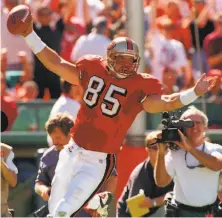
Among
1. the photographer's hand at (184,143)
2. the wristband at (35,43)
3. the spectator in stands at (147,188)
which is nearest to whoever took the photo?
the wristband at (35,43)

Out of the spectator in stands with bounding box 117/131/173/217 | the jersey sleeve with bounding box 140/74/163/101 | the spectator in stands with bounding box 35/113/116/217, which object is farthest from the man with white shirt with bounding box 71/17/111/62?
the jersey sleeve with bounding box 140/74/163/101

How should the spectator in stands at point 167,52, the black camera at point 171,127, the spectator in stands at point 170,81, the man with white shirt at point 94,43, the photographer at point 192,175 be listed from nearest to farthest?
the black camera at point 171,127 < the photographer at point 192,175 < the spectator in stands at point 170,81 < the man with white shirt at point 94,43 < the spectator in stands at point 167,52

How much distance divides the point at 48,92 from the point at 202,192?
3.72 metres

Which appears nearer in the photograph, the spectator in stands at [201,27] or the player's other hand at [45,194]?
the player's other hand at [45,194]

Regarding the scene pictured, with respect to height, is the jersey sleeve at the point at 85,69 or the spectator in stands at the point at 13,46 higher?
the jersey sleeve at the point at 85,69

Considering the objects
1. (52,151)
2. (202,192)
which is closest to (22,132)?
(52,151)

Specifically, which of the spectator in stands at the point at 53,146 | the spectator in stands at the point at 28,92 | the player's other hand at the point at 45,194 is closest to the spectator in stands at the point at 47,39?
the spectator in stands at the point at 28,92

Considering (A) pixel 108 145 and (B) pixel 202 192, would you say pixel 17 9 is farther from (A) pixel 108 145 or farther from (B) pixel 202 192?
(B) pixel 202 192

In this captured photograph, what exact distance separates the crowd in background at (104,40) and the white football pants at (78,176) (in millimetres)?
3635

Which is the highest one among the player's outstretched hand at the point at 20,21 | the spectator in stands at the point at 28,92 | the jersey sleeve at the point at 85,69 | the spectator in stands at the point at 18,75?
the player's outstretched hand at the point at 20,21

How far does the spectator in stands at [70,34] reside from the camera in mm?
12008

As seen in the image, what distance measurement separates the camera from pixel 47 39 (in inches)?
479

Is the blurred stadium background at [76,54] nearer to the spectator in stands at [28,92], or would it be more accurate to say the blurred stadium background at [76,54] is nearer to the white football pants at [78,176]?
the spectator in stands at [28,92]

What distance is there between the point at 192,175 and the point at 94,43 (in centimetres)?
343
